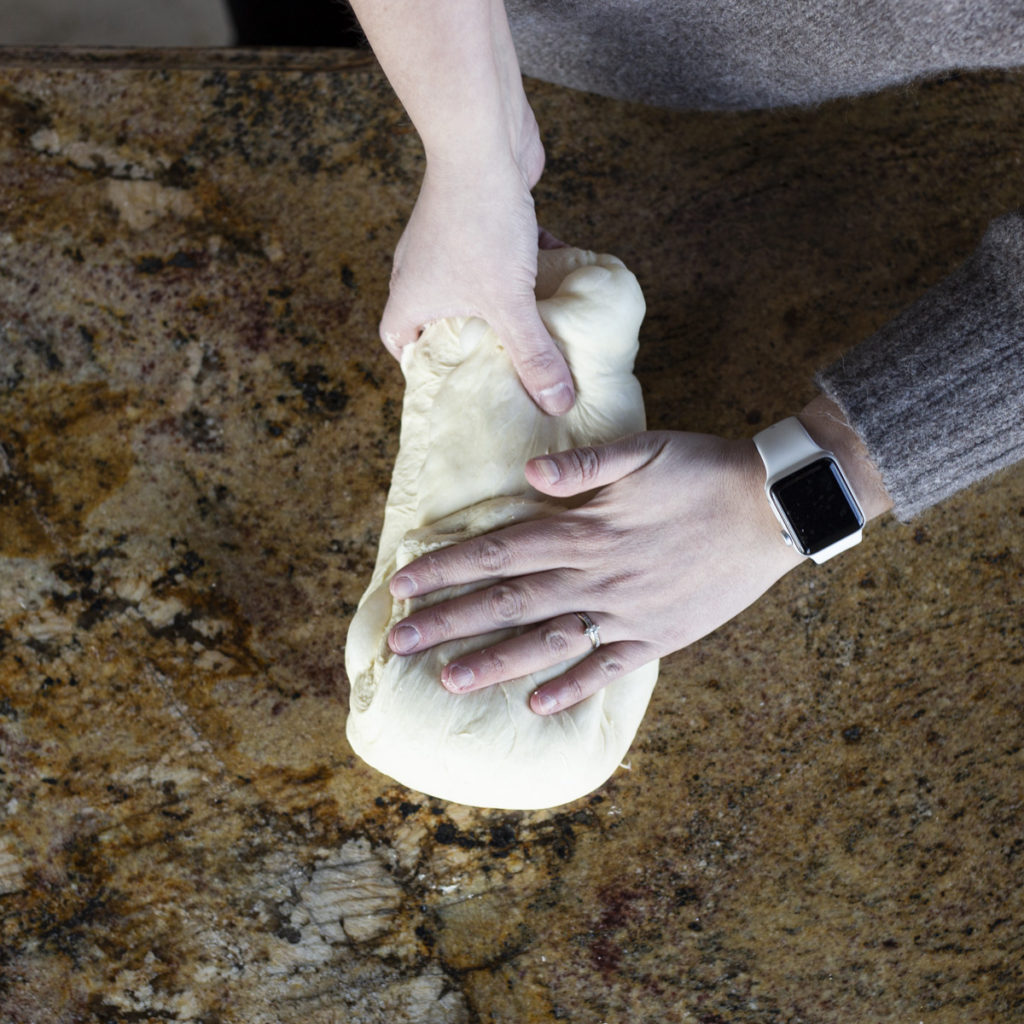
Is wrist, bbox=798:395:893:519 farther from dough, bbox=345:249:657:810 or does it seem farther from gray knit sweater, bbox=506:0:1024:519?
dough, bbox=345:249:657:810

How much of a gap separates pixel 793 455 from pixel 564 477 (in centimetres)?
35

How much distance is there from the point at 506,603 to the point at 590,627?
14 centimetres

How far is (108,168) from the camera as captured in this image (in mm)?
1760

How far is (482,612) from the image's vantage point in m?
1.28

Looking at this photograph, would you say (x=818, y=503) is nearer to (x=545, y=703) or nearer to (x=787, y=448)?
(x=787, y=448)

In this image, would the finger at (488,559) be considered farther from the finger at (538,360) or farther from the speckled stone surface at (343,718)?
the speckled stone surface at (343,718)

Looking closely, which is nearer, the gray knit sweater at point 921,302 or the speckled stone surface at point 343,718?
the gray knit sweater at point 921,302

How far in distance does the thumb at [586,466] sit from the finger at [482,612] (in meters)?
0.15

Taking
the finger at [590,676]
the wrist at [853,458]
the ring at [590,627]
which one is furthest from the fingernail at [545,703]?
the wrist at [853,458]

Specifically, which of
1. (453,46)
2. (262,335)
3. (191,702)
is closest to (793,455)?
(453,46)

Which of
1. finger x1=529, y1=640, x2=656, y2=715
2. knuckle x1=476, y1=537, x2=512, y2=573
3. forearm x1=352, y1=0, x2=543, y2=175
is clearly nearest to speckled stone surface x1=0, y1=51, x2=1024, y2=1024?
finger x1=529, y1=640, x2=656, y2=715

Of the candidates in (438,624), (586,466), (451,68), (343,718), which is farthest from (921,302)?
(343,718)

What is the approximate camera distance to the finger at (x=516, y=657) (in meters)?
1.26

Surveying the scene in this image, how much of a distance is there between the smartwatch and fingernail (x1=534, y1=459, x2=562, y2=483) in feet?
1.05
